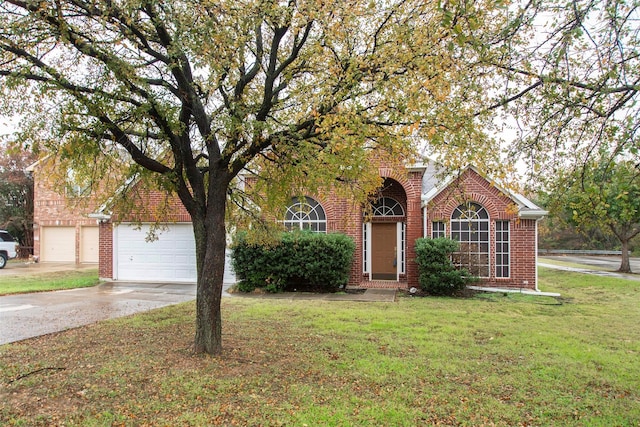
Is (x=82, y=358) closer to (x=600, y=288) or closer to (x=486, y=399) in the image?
(x=486, y=399)

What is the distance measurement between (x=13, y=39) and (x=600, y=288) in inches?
678

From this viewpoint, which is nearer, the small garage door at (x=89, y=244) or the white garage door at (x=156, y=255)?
the white garage door at (x=156, y=255)

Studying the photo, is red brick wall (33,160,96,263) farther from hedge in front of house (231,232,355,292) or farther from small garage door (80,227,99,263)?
hedge in front of house (231,232,355,292)

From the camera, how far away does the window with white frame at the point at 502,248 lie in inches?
506

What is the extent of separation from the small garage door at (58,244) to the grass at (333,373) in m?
17.6

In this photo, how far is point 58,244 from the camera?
23141 mm

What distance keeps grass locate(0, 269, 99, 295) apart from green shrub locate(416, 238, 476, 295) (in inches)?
424

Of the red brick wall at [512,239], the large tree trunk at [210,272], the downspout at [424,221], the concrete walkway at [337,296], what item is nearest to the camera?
the large tree trunk at [210,272]

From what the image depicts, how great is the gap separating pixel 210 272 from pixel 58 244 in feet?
71.0

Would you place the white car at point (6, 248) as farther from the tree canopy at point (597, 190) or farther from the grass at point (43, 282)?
the tree canopy at point (597, 190)

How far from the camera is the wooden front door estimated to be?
1468cm

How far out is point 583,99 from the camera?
4.14 metres

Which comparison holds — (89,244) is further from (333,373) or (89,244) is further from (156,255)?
(333,373)

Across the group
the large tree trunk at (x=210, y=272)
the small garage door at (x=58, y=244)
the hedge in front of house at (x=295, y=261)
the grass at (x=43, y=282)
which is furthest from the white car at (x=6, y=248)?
the large tree trunk at (x=210, y=272)
